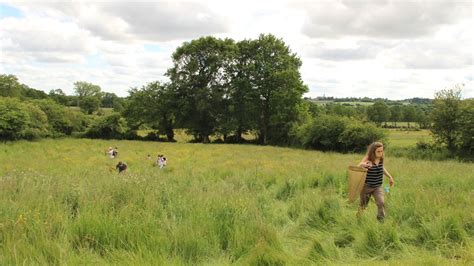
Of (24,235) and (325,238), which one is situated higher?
(24,235)

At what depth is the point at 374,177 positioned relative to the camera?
7.90m

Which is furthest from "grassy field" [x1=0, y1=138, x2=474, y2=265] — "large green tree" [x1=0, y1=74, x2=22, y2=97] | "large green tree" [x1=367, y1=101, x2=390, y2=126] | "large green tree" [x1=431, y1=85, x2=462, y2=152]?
"large green tree" [x1=367, y1=101, x2=390, y2=126]

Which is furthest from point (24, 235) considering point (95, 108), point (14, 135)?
point (95, 108)

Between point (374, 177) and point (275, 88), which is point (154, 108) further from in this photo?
point (374, 177)

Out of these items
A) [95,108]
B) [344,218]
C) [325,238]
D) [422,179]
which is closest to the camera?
[325,238]

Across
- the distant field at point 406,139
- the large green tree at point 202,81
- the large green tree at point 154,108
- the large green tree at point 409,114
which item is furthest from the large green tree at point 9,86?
the large green tree at point 409,114

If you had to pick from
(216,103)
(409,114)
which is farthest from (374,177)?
(409,114)

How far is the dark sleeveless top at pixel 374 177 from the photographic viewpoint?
25.8 ft

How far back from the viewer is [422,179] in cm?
1148

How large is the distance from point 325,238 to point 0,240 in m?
4.73

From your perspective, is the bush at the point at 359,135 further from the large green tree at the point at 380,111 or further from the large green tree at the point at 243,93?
the large green tree at the point at 380,111

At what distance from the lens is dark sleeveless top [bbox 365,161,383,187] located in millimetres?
7875

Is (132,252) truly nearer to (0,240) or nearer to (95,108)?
(0,240)

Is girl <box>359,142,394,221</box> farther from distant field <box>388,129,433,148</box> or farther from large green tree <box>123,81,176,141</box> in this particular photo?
large green tree <box>123,81,176,141</box>
